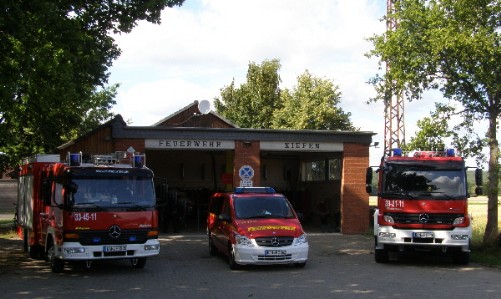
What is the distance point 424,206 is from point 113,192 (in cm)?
768

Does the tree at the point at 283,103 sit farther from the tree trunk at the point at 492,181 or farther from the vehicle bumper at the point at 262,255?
the vehicle bumper at the point at 262,255

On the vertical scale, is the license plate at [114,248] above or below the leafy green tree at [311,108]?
below

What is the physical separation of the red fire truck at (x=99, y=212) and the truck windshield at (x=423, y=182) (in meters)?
6.20

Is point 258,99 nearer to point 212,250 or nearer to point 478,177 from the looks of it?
point 212,250

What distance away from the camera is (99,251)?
13.5 metres

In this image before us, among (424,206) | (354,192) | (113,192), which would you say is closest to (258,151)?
(354,192)

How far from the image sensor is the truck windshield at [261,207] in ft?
50.3

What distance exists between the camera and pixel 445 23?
1733 cm

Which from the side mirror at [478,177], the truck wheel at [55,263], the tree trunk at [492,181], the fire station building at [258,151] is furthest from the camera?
the fire station building at [258,151]

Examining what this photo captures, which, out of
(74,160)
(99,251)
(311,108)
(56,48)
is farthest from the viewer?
(311,108)

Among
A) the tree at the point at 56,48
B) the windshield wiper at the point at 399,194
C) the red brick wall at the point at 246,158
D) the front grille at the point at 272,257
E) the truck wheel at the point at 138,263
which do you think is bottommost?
the truck wheel at the point at 138,263

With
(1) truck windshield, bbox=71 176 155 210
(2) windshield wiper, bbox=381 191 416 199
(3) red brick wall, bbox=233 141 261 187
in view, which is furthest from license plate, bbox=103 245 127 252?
(3) red brick wall, bbox=233 141 261 187

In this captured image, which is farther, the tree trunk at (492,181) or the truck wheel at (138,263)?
the tree trunk at (492,181)

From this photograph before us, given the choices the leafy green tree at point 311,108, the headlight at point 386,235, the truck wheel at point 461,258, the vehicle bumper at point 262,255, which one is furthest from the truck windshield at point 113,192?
the leafy green tree at point 311,108
